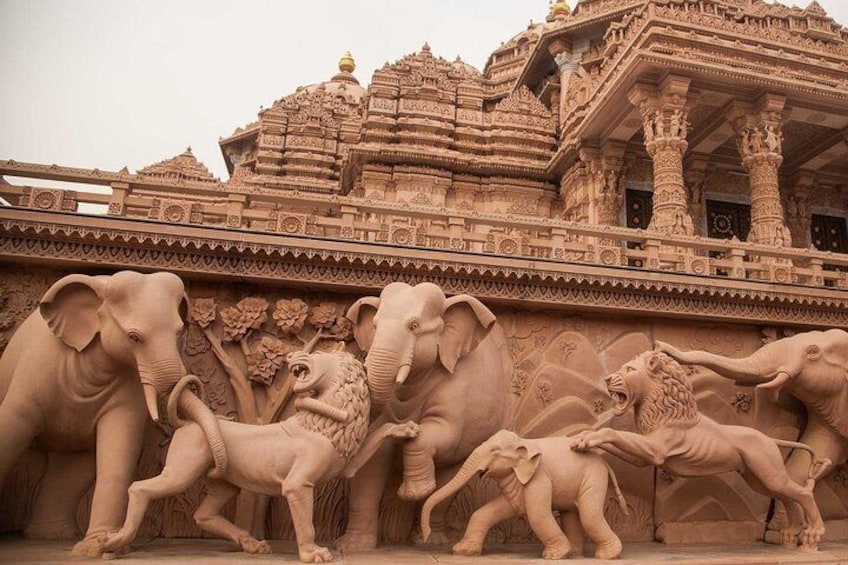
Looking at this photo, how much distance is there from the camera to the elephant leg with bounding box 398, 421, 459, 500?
5016 mm

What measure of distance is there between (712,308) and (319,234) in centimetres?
437

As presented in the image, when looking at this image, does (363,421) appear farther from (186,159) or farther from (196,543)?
(186,159)

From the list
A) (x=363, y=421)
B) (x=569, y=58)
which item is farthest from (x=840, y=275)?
(x=569, y=58)

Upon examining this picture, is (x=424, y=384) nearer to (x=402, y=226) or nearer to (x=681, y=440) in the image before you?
(x=402, y=226)

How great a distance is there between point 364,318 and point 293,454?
154 centimetres

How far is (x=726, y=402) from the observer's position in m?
6.70

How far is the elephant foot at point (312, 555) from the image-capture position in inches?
174

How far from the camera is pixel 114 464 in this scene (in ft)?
15.8

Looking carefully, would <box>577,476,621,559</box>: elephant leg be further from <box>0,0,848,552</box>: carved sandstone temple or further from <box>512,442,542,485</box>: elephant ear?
<box>0,0,848,552</box>: carved sandstone temple

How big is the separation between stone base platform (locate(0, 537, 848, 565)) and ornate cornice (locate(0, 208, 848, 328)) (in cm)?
237

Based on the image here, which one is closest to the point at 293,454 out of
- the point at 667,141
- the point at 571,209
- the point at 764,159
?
the point at 667,141

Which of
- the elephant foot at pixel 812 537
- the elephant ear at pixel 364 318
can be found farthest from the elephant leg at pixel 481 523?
the elephant foot at pixel 812 537

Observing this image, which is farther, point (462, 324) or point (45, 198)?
point (45, 198)

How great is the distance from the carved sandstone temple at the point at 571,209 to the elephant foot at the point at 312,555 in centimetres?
114
